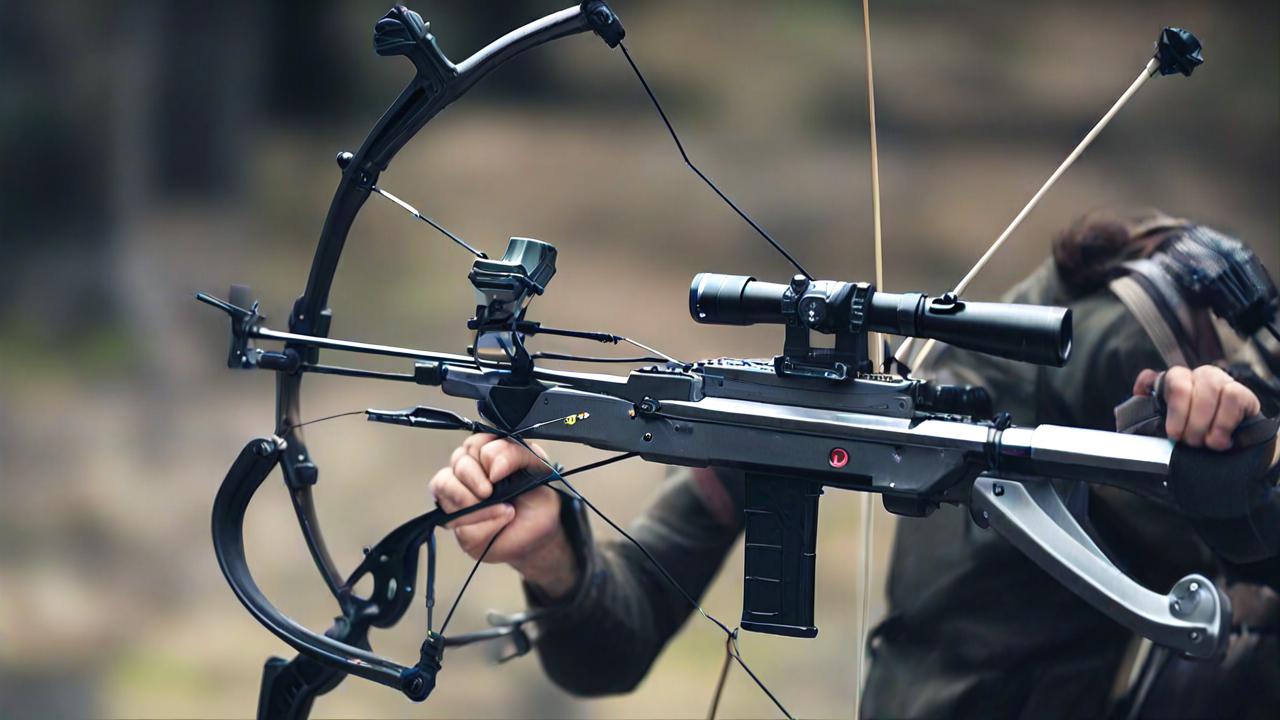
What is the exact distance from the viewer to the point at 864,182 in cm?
189

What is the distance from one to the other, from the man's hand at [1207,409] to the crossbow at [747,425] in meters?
0.03

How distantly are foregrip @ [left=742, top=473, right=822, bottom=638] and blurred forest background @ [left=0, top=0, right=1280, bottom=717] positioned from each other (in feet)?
2.52

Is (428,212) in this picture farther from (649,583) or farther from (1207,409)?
(1207,409)

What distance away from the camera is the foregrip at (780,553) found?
91cm

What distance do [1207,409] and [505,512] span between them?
0.57m

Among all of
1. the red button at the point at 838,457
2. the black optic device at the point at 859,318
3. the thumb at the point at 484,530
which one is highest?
the black optic device at the point at 859,318

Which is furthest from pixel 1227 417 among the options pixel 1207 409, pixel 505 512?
pixel 505 512

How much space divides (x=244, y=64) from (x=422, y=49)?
1.44m

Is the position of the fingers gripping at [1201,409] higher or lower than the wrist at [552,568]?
higher

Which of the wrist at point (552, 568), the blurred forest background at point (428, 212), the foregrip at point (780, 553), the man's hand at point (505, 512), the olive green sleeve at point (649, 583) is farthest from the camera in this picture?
the blurred forest background at point (428, 212)

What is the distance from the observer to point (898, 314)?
0.82 m

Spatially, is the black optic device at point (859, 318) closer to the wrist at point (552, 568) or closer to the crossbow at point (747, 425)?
the crossbow at point (747, 425)

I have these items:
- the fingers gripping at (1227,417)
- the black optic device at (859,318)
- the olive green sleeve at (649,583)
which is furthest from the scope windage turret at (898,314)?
the olive green sleeve at (649,583)

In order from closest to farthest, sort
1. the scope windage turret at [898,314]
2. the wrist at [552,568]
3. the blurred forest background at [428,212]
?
the scope windage turret at [898,314] → the wrist at [552,568] → the blurred forest background at [428,212]
